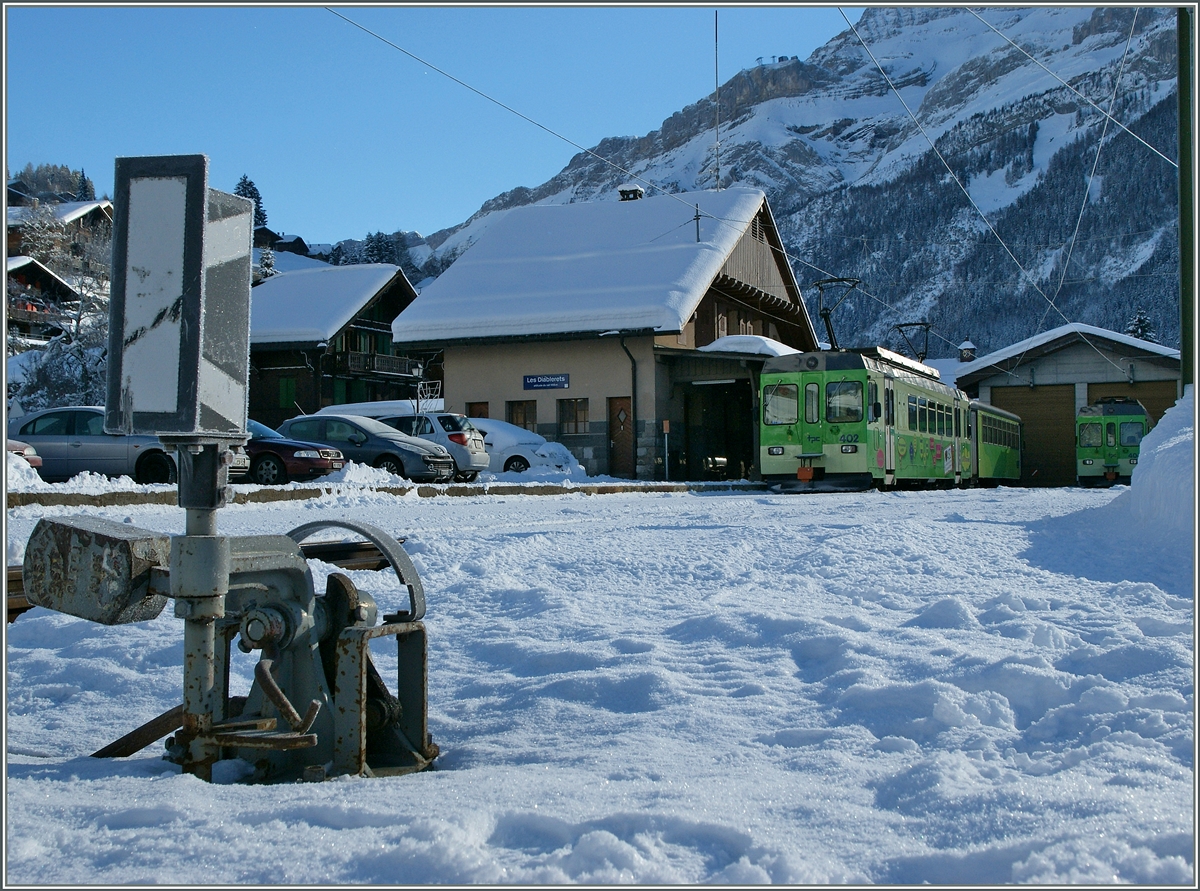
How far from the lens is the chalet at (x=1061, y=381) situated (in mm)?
37469

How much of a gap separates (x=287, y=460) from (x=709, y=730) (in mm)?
14031

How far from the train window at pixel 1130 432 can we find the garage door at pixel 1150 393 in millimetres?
4031

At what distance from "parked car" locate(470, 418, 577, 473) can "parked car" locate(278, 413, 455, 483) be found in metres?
5.13

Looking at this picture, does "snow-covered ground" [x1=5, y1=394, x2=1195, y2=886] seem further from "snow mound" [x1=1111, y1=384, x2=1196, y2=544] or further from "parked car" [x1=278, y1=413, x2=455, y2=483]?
"parked car" [x1=278, y1=413, x2=455, y2=483]

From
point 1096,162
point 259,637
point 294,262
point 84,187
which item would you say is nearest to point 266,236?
point 294,262

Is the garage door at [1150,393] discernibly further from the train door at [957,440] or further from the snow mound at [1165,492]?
the snow mound at [1165,492]

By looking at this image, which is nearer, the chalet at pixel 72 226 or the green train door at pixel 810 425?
the green train door at pixel 810 425

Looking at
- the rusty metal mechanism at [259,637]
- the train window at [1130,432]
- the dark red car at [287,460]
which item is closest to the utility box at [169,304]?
the rusty metal mechanism at [259,637]

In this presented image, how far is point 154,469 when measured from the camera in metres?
15.8

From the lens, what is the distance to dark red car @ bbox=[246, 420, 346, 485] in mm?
16766

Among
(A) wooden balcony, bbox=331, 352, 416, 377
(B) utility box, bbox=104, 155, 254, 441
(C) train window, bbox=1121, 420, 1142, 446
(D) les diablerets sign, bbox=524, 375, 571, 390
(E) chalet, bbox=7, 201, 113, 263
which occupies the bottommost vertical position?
(B) utility box, bbox=104, 155, 254, 441

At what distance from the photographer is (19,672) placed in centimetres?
466

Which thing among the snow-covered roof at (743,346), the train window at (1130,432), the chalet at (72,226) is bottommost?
the train window at (1130,432)

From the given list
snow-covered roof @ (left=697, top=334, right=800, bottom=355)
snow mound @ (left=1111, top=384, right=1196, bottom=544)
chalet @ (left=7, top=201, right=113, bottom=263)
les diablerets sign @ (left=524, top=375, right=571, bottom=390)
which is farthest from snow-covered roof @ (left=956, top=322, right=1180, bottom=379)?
chalet @ (left=7, top=201, right=113, bottom=263)
